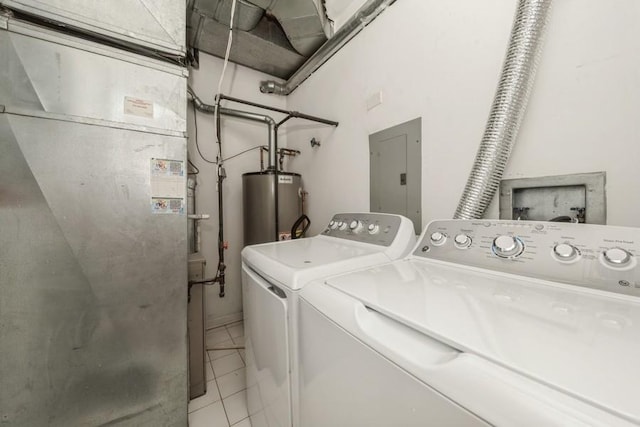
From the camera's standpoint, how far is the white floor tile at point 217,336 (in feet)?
6.50

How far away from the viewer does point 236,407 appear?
Result: 1.34m

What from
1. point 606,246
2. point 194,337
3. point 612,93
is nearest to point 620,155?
point 612,93

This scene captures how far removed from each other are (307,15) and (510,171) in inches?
66.3

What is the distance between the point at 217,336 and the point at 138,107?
6.18 ft

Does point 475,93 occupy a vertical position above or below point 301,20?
below

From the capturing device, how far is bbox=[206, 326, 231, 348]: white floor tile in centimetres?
198

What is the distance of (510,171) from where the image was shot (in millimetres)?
963

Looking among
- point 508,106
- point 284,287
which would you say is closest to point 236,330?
point 284,287

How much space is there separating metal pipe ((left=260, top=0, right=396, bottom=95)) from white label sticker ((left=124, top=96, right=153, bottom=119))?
1.36 meters

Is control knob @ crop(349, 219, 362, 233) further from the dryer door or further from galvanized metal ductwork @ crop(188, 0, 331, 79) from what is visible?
galvanized metal ductwork @ crop(188, 0, 331, 79)

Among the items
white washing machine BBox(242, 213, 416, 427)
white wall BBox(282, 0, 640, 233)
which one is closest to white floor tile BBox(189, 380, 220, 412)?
white washing machine BBox(242, 213, 416, 427)

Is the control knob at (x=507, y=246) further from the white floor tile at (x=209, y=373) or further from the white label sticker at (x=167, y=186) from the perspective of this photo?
the white floor tile at (x=209, y=373)

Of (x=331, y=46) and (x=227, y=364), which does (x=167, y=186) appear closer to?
(x=227, y=364)

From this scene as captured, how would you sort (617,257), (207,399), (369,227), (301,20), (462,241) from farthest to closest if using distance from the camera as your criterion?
(301,20)
(207,399)
(369,227)
(462,241)
(617,257)
